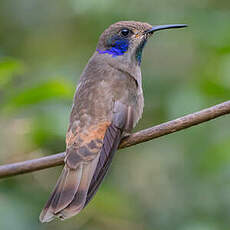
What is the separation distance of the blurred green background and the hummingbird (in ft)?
0.61

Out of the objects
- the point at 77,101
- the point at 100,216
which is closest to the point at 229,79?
the point at 77,101

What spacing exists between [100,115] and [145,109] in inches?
79.8

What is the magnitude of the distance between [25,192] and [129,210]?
1147 millimetres

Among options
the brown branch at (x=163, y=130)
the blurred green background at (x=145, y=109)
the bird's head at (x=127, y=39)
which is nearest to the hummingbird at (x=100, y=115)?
the bird's head at (x=127, y=39)

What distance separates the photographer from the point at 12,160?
4.58 meters

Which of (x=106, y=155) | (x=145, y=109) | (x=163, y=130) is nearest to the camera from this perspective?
(x=163, y=130)

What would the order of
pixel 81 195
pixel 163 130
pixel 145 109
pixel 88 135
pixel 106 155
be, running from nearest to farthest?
1. pixel 163 130
2. pixel 81 195
3. pixel 106 155
4. pixel 88 135
5. pixel 145 109

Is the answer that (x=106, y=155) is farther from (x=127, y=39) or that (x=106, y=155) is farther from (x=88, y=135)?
(x=127, y=39)

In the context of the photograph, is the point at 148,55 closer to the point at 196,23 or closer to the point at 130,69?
the point at 196,23

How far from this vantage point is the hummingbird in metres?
3.91

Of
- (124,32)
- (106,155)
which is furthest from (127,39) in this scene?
(106,155)

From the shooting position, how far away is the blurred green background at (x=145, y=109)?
14.9 feet

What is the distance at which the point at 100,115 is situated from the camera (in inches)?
170

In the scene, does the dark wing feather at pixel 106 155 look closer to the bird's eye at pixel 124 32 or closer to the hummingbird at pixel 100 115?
the hummingbird at pixel 100 115
